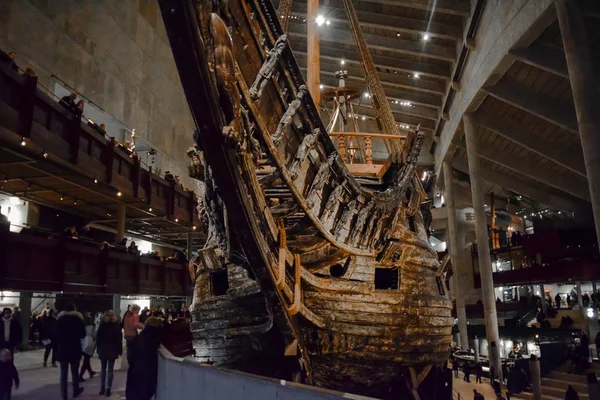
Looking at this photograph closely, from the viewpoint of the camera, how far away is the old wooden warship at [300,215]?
10.6ft

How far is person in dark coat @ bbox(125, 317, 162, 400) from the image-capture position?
14.6 feet

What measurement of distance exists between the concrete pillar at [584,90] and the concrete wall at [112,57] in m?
12.8

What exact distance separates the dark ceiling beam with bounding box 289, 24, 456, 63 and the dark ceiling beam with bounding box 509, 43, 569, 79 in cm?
762

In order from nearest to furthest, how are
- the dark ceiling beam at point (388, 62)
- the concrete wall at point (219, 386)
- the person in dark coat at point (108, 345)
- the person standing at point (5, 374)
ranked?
the concrete wall at point (219, 386)
the person standing at point (5, 374)
the person in dark coat at point (108, 345)
the dark ceiling beam at point (388, 62)

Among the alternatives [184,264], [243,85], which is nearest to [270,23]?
[243,85]

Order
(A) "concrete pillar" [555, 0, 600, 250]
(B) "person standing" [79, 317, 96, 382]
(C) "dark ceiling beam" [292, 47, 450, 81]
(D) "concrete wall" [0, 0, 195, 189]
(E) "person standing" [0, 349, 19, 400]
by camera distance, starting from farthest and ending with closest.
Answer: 1. (C) "dark ceiling beam" [292, 47, 450, 81]
2. (D) "concrete wall" [0, 0, 195, 189]
3. (A) "concrete pillar" [555, 0, 600, 250]
4. (B) "person standing" [79, 317, 96, 382]
5. (E) "person standing" [0, 349, 19, 400]

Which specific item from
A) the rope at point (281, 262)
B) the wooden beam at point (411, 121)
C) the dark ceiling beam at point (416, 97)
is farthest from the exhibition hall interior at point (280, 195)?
the wooden beam at point (411, 121)

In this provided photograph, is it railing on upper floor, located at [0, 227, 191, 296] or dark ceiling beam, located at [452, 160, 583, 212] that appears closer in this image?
railing on upper floor, located at [0, 227, 191, 296]

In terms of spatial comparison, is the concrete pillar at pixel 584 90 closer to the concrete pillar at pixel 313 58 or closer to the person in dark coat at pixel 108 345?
the concrete pillar at pixel 313 58

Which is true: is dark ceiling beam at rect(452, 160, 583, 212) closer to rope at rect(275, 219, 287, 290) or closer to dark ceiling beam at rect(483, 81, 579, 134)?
dark ceiling beam at rect(483, 81, 579, 134)

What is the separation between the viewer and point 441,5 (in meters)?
17.1

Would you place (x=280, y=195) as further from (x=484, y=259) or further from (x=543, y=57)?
(x=484, y=259)

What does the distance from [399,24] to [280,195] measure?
1624cm

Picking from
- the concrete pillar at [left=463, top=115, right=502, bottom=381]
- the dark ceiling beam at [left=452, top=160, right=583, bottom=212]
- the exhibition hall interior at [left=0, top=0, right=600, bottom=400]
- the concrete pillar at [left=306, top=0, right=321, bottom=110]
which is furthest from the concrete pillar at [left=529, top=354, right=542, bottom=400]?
the dark ceiling beam at [left=452, top=160, right=583, bottom=212]
